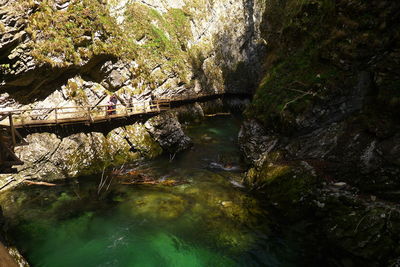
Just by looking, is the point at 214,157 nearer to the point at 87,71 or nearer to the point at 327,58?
the point at 327,58

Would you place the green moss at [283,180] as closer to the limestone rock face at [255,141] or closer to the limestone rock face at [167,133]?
the limestone rock face at [255,141]

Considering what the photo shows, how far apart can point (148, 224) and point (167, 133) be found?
458 inches

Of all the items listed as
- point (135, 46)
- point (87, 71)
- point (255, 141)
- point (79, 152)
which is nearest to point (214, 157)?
point (255, 141)

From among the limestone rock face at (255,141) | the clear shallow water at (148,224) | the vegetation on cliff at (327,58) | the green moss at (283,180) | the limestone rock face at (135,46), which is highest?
the limestone rock face at (135,46)

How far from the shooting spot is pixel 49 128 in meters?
16.6

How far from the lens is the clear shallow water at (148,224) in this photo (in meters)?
9.23

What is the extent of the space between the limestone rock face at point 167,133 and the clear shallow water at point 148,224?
5137mm

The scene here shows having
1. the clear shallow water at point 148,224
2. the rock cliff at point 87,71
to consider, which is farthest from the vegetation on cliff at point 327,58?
the rock cliff at point 87,71

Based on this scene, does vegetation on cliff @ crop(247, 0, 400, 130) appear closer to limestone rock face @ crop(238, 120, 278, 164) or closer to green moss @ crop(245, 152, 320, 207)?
limestone rock face @ crop(238, 120, 278, 164)

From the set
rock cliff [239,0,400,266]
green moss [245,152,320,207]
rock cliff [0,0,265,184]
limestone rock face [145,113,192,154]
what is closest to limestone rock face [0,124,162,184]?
rock cliff [0,0,265,184]

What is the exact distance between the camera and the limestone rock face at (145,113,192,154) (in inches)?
849

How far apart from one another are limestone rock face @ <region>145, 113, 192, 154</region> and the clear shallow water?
5.14 m

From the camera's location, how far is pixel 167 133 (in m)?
22.0

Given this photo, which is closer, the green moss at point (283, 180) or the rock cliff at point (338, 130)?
the rock cliff at point (338, 130)
